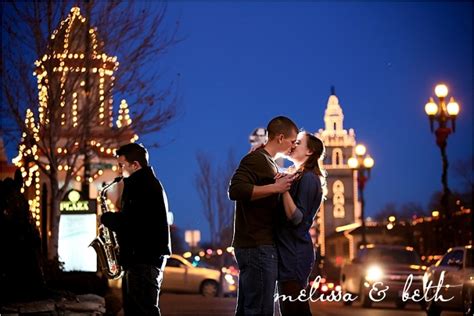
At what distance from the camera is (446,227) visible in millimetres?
30609

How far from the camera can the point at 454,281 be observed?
709 inches

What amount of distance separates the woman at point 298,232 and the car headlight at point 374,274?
1699 centimetres

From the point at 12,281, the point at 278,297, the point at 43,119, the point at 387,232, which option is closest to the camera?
the point at 278,297

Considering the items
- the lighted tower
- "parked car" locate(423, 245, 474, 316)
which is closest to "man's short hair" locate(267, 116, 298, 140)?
"parked car" locate(423, 245, 474, 316)

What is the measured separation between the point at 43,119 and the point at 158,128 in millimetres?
2913

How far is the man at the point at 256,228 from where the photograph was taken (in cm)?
694

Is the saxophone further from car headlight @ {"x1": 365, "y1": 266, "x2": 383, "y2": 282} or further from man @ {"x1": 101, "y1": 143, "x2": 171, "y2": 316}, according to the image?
car headlight @ {"x1": 365, "y1": 266, "x2": 383, "y2": 282}

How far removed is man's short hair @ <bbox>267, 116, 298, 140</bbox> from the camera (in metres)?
7.32

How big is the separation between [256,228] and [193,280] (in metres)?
25.6

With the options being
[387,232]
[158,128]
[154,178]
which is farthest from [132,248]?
[387,232]

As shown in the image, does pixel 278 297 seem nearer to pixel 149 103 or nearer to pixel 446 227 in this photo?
pixel 149 103

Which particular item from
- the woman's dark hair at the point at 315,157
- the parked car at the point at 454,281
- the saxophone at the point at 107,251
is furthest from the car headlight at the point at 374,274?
the woman's dark hair at the point at 315,157

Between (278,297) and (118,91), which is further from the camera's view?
(118,91)

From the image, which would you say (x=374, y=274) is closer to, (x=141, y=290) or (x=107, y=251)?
(x=107, y=251)
